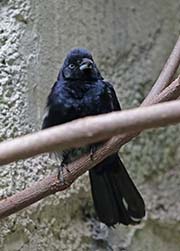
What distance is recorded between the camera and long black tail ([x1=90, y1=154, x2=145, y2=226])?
1.51 meters

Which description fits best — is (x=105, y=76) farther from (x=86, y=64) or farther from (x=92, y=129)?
(x=92, y=129)

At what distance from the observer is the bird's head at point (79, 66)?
5.01 ft

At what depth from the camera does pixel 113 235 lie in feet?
5.74

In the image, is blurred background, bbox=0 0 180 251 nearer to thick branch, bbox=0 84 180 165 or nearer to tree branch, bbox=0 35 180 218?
tree branch, bbox=0 35 180 218

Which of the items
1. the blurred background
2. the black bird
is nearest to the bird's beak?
the black bird

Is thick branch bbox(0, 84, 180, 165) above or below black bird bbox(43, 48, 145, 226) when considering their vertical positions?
above

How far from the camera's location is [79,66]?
1.55m

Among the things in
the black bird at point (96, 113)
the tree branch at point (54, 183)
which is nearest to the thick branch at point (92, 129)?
the tree branch at point (54, 183)

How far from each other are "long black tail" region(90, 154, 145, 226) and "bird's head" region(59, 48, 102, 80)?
0.21 metres

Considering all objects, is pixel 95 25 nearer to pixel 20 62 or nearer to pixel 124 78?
pixel 124 78

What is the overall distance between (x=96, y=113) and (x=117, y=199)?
21 cm

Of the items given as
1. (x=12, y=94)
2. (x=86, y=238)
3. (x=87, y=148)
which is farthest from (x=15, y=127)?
(x=86, y=238)

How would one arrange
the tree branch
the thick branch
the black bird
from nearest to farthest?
the thick branch, the tree branch, the black bird

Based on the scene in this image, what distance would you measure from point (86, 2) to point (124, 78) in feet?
0.82
